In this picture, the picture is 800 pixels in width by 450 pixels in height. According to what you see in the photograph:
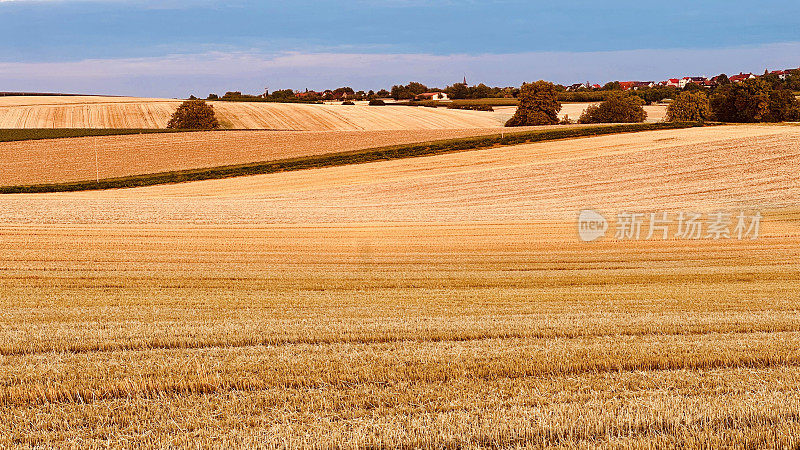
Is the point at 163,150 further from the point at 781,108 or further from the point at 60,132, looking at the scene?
the point at 781,108

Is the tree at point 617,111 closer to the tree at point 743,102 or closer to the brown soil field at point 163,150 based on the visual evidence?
the tree at point 743,102

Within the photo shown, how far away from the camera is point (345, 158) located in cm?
5350

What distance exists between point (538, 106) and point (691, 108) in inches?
752

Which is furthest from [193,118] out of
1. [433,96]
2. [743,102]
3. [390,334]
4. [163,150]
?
[390,334]

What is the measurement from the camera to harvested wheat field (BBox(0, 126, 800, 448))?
18.0ft

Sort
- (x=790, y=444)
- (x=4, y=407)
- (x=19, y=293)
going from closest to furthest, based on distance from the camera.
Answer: (x=790, y=444), (x=4, y=407), (x=19, y=293)

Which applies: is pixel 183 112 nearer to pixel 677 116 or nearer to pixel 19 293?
pixel 677 116

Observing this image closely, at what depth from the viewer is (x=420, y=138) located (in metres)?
62.8

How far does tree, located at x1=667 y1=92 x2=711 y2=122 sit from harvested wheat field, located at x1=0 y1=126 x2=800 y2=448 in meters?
59.0

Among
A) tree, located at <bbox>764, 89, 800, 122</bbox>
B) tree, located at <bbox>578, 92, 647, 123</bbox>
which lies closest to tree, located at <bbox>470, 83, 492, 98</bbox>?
tree, located at <bbox>578, 92, 647, 123</bbox>

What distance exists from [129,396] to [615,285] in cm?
1152

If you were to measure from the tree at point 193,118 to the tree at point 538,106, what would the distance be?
34.2 m

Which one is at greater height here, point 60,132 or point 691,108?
point 691,108

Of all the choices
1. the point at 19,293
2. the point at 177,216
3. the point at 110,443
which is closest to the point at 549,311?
the point at 110,443
